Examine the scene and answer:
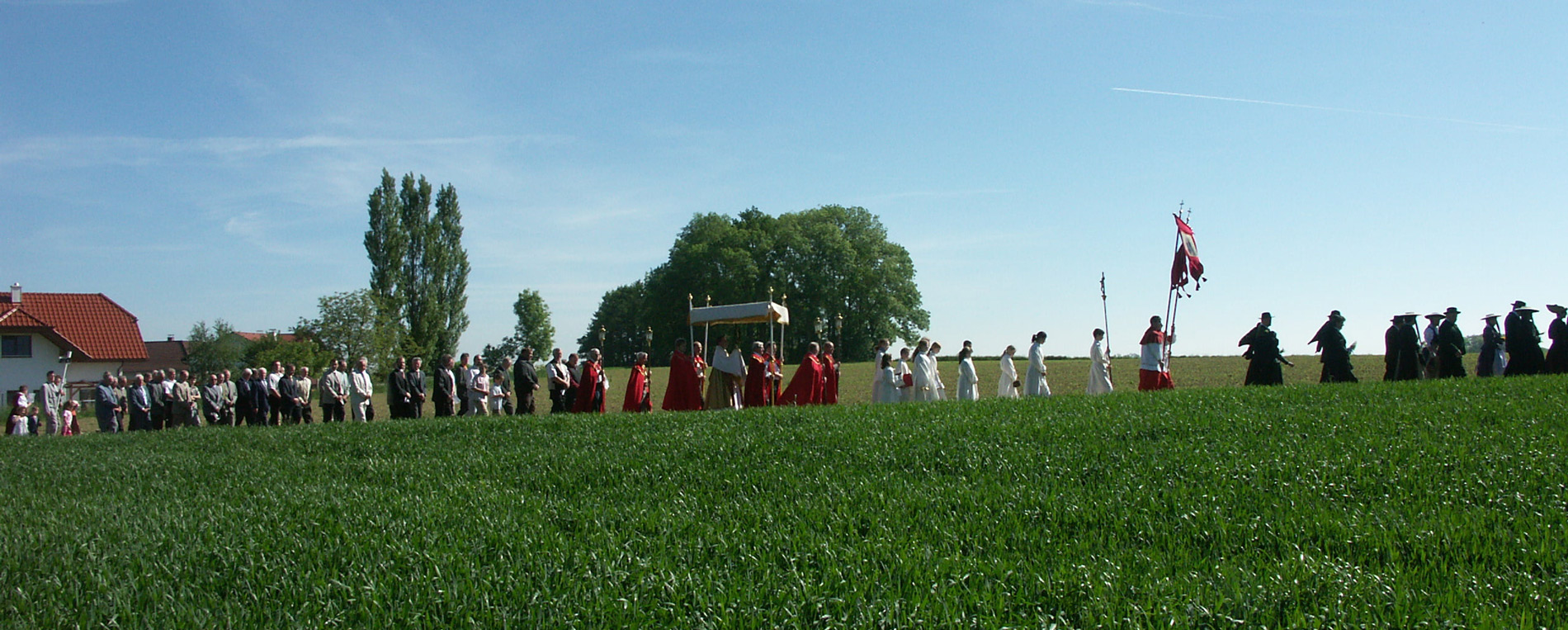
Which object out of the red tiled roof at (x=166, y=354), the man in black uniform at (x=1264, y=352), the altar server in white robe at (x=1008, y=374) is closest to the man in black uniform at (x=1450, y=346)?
the man in black uniform at (x=1264, y=352)

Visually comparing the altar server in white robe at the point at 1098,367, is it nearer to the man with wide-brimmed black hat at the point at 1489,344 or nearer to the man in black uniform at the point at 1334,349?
the man in black uniform at the point at 1334,349

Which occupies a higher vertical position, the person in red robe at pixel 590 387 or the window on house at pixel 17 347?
the window on house at pixel 17 347

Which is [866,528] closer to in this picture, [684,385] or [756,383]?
[684,385]

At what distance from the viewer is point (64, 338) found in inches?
1996

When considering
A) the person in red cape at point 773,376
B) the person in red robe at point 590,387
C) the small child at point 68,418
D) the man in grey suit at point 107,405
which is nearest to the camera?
the person in red robe at point 590,387

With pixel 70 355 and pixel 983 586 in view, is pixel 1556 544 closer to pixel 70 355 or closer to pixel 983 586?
pixel 983 586

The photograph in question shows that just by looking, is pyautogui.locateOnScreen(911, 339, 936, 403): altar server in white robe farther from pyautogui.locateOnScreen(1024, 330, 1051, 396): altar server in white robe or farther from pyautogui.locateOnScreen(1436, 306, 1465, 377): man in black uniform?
pyautogui.locateOnScreen(1436, 306, 1465, 377): man in black uniform

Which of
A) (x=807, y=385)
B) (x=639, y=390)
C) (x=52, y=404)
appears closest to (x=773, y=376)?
(x=807, y=385)

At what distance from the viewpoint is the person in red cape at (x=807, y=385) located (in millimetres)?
19203

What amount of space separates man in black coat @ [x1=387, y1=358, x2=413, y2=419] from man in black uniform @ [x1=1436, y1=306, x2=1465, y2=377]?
2127 centimetres

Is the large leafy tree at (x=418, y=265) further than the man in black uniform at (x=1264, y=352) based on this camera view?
Yes

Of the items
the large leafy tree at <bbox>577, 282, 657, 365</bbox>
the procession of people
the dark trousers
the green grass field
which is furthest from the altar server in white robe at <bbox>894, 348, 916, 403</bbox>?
the large leafy tree at <bbox>577, 282, 657, 365</bbox>

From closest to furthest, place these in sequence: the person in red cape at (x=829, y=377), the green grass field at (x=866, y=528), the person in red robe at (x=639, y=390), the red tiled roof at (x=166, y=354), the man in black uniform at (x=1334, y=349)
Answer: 1. the green grass field at (x=866, y=528)
2. the man in black uniform at (x=1334, y=349)
3. the person in red robe at (x=639, y=390)
4. the person in red cape at (x=829, y=377)
5. the red tiled roof at (x=166, y=354)

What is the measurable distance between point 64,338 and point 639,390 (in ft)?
157
